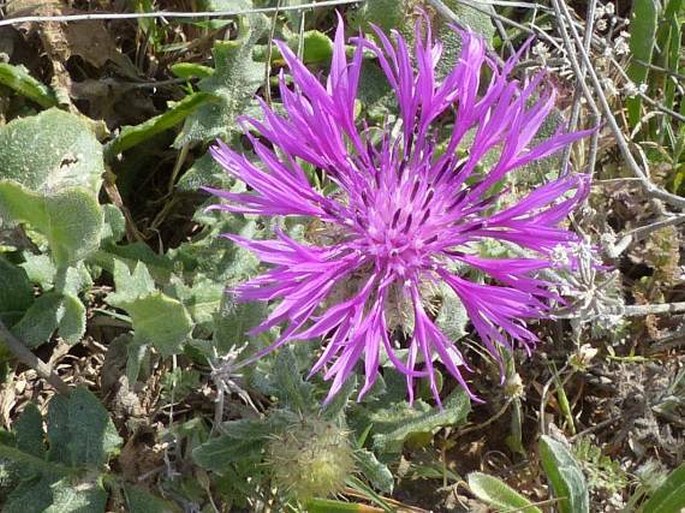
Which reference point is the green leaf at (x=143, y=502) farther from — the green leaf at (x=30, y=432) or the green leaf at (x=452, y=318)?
the green leaf at (x=452, y=318)

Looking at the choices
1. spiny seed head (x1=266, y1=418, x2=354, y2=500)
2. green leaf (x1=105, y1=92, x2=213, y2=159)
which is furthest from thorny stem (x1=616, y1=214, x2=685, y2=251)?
green leaf (x1=105, y1=92, x2=213, y2=159)

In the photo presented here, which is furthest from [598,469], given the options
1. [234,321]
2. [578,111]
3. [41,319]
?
[41,319]

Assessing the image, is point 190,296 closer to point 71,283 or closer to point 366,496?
point 71,283

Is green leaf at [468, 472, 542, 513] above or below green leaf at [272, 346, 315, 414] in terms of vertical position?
below

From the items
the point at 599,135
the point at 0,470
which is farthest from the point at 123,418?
the point at 599,135

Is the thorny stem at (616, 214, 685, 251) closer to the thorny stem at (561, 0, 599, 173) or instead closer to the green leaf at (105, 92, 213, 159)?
the thorny stem at (561, 0, 599, 173)

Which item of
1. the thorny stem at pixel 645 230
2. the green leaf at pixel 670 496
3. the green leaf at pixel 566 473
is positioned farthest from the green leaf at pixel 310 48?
the green leaf at pixel 670 496
